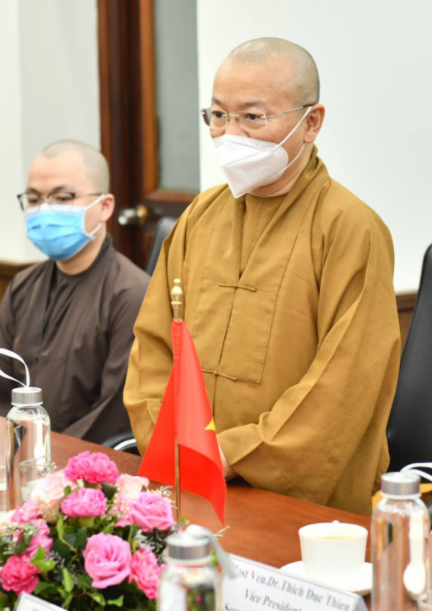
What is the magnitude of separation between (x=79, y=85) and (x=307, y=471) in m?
3.13

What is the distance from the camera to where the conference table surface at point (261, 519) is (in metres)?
1.43

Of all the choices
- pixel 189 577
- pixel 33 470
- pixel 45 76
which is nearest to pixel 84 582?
pixel 189 577

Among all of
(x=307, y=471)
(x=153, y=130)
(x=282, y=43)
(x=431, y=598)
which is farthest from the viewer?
(x=153, y=130)

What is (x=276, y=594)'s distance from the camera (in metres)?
1.08

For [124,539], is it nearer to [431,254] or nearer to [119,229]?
[431,254]

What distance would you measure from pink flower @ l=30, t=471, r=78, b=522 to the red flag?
25 cm

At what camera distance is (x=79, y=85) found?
4.59m

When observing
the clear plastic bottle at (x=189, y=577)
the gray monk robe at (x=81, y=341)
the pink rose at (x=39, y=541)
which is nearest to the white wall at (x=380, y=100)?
the gray monk robe at (x=81, y=341)

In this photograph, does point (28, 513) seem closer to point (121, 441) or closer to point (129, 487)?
point (129, 487)

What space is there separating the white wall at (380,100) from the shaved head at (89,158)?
0.73 metres

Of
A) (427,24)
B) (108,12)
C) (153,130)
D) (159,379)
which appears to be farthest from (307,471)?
(108,12)

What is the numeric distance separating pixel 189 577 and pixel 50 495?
0.31 meters

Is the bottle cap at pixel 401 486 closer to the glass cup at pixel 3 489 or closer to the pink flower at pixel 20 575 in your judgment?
the pink flower at pixel 20 575

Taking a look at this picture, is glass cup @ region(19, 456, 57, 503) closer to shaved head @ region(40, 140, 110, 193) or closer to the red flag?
the red flag
